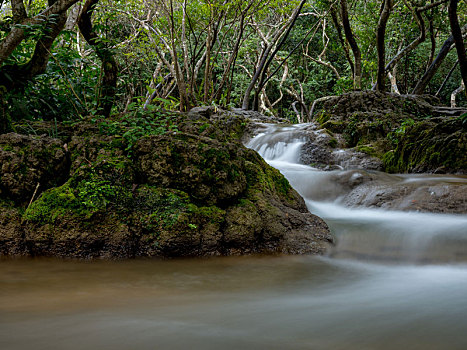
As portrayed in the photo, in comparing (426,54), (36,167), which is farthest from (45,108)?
(426,54)

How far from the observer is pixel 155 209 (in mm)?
2994

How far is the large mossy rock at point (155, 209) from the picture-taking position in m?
2.82

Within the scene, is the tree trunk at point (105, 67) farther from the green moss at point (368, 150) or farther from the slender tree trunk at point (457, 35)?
the slender tree trunk at point (457, 35)

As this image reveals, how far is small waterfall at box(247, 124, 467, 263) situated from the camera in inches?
128

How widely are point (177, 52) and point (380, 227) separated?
10861mm

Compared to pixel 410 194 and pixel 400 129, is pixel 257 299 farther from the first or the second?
pixel 400 129

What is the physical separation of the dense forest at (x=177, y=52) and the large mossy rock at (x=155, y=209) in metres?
1.00

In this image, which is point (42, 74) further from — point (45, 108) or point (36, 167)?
point (36, 167)

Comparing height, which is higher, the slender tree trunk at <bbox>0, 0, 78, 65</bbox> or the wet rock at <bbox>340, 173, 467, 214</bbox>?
the slender tree trunk at <bbox>0, 0, 78, 65</bbox>

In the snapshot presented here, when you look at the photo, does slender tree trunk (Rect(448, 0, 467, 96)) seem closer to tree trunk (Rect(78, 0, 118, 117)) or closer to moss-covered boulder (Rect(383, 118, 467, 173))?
moss-covered boulder (Rect(383, 118, 467, 173))

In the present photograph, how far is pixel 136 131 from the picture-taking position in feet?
11.5

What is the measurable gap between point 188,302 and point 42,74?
3895 millimetres

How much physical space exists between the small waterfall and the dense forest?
275 cm

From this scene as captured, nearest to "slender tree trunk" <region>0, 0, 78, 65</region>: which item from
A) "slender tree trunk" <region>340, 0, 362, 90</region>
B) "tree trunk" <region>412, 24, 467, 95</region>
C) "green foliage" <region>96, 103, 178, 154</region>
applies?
"green foliage" <region>96, 103, 178, 154</region>
